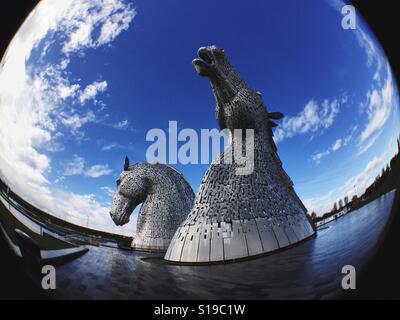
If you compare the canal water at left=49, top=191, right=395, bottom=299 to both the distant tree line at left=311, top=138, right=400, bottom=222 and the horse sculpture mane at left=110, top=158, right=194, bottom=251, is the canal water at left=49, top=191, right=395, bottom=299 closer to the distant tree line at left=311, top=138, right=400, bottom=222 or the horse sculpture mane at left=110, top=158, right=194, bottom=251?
the distant tree line at left=311, top=138, right=400, bottom=222

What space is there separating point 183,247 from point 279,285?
85 cm

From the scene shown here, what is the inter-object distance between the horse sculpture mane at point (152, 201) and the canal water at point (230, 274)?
0.79 feet

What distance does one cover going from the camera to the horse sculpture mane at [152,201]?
4.09m

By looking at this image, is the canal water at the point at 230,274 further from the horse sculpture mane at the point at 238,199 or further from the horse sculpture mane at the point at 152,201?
the horse sculpture mane at the point at 152,201

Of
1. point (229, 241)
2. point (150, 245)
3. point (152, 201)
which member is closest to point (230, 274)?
point (229, 241)

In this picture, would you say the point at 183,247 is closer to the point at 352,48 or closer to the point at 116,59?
the point at 116,59

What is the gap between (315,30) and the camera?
4.02 m

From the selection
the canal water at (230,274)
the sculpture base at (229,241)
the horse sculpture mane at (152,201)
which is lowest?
the canal water at (230,274)

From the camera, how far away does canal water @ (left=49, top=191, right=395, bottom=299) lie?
377 cm

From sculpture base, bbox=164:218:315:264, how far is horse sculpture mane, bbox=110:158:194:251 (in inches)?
12.2

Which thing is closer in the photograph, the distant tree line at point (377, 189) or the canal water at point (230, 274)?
the canal water at point (230, 274)

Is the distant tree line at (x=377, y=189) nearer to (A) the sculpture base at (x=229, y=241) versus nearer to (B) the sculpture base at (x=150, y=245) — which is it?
(A) the sculpture base at (x=229, y=241)

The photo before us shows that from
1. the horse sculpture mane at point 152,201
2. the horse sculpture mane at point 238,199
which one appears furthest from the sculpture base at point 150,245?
the horse sculpture mane at point 238,199

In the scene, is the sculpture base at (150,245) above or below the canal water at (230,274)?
above
